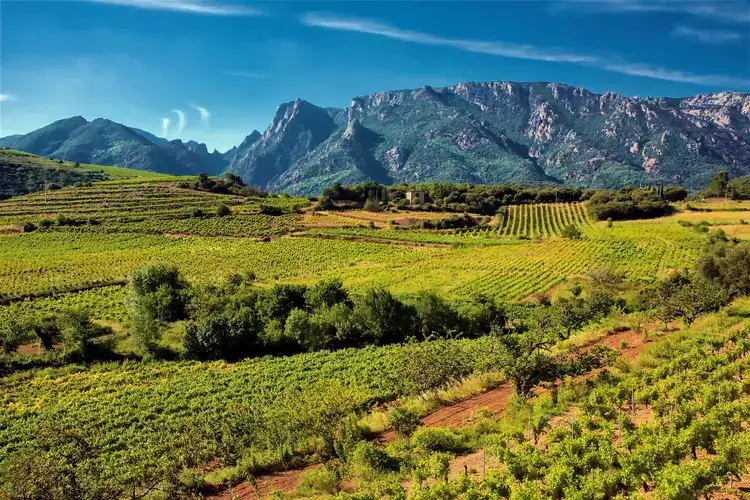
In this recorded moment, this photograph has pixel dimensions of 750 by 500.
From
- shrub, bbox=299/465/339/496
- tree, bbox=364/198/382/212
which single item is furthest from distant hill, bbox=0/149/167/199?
shrub, bbox=299/465/339/496

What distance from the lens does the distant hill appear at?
146975 millimetres

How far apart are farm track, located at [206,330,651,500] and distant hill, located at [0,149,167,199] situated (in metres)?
165

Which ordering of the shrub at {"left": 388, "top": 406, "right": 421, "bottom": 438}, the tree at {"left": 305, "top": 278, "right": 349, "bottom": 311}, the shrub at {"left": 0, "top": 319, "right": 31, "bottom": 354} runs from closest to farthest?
the shrub at {"left": 388, "top": 406, "right": 421, "bottom": 438}
the shrub at {"left": 0, "top": 319, "right": 31, "bottom": 354}
the tree at {"left": 305, "top": 278, "right": 349, "bottom": 311}

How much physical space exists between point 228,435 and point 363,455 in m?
7.67

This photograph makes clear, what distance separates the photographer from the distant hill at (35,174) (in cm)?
14698

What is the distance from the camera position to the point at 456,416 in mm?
19875

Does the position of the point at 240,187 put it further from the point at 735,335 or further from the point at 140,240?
the point at 735,335

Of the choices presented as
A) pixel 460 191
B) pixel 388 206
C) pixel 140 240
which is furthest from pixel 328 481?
pixel 460 191

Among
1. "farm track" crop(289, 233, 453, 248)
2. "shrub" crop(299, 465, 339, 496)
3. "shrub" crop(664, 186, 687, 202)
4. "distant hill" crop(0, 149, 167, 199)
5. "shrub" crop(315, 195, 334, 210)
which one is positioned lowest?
"shrub" crop(299, 465, 339, 496)

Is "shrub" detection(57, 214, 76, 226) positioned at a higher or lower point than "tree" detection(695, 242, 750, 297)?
higher

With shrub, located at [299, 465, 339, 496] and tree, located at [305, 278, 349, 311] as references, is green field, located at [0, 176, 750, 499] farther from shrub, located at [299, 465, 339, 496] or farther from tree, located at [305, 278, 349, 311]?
tree, located at [305, 278, 349, 311]

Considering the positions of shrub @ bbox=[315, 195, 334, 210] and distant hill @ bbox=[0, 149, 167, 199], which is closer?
shrub @ bbox=[315, 195, 334, 210]

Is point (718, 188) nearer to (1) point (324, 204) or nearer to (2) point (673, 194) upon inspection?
(2) point (673, 194)

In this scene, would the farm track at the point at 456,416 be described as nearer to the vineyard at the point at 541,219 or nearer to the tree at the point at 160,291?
the tree at the point at 160,291
